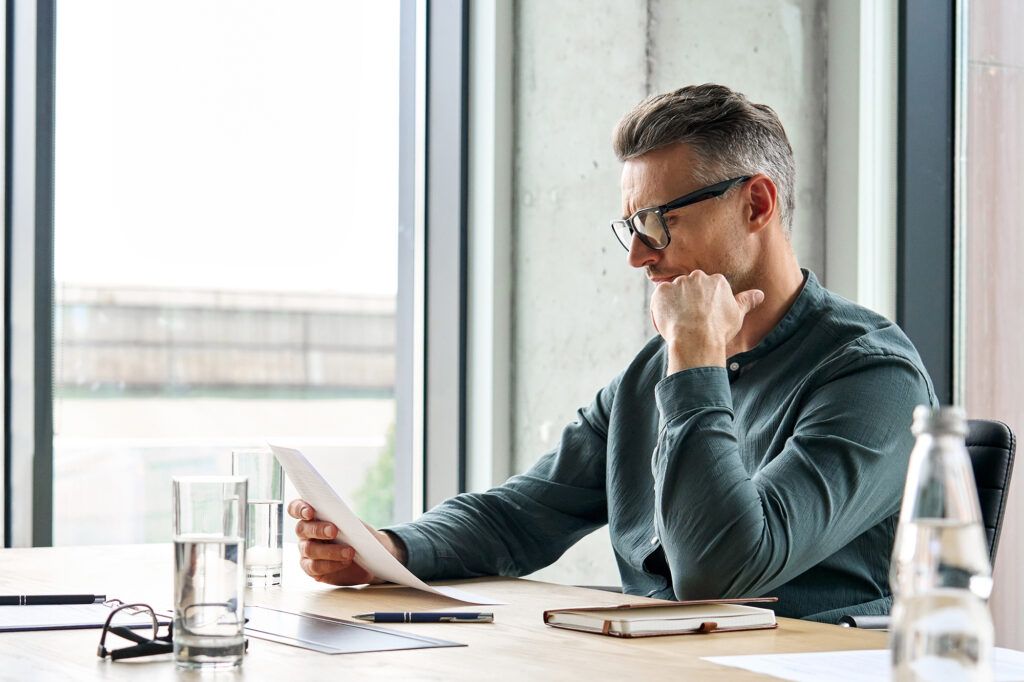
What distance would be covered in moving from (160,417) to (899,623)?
277cm

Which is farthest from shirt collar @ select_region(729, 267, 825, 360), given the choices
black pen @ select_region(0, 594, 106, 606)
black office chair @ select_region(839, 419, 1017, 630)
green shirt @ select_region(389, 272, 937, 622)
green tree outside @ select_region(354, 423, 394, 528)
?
green tree outside @ select_region(354, 423, 394, 528)

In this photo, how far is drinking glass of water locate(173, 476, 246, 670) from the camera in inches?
37.1

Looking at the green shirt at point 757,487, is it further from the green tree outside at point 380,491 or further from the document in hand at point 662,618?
the green tree outside at point 380,491

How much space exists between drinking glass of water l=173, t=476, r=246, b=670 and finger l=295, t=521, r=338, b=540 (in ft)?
1.98

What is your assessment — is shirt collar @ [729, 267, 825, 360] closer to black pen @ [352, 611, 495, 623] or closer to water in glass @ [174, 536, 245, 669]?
black pen @ [352, 611, 495, 623]

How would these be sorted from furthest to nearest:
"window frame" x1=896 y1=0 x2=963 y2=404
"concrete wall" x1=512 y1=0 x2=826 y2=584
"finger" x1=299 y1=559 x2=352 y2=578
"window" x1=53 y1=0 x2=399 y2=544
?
"concrete wall" x1=512 y1=0 x2=826 y2=584 → "window frame" x1=896 y1=0 x2=963 y2=404 → "window" x1=53 y1=0 x2=399 y2=544 → "finger" x1=299 y1=559 x2=352 y2=578

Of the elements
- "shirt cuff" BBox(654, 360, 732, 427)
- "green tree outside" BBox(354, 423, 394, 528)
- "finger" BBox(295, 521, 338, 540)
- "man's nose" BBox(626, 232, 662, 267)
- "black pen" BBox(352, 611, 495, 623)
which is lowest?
"green tree outside" BBox(354, 423, 394, 528)

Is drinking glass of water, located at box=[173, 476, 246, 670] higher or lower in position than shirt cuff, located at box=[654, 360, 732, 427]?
lower

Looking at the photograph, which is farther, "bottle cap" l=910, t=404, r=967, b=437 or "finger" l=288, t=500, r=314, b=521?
"finger" l=288, t=500, r=314, b=521

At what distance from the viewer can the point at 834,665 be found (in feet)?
3.33

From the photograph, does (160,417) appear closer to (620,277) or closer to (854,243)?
(620,277)

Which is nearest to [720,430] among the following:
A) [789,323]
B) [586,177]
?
[789,323]

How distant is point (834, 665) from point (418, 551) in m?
0.78

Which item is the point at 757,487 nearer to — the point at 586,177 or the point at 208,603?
the point at 208,603
